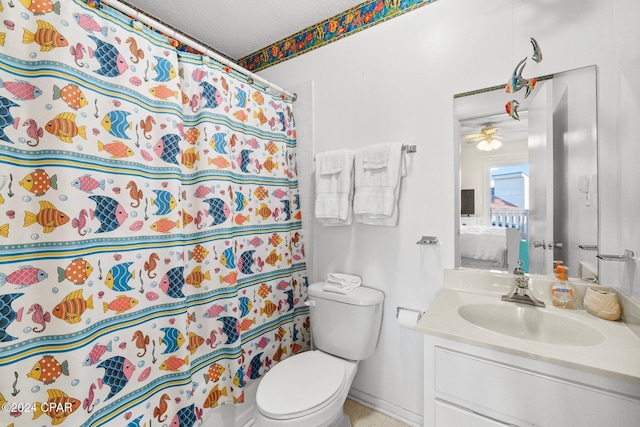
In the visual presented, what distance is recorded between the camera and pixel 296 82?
1925 millimetres

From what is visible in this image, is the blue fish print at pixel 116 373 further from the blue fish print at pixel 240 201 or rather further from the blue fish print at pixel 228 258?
the blue fish print at pixel 240 201

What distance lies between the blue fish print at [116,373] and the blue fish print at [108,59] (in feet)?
3.41

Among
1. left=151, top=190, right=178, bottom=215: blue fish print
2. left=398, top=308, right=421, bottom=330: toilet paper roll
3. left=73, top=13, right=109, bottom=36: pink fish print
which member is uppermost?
left=73, top=13, right=109, bottom=36: pink fish print

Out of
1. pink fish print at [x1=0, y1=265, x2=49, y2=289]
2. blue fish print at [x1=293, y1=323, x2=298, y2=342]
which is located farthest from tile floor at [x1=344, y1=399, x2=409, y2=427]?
pink fish print at [x1=0, y1=265, x2=49, y2=289]

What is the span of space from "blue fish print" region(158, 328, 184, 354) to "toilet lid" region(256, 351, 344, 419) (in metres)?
0.41

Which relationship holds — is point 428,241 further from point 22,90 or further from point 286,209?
point 22,90

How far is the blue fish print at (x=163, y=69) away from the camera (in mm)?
1131

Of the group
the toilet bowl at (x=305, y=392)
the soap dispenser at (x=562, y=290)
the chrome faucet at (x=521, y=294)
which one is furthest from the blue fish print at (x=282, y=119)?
the soap dispenser at (x=562, y=290)

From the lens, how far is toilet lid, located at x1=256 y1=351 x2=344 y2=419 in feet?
3.64

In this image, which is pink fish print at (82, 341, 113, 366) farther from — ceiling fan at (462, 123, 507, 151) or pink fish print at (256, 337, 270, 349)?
ceiling fan at (462, 123, 507, 151)

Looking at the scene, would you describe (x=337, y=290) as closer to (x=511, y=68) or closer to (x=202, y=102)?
(x=202, y=102)

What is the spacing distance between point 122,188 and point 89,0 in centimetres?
70

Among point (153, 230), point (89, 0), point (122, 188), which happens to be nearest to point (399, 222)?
point (153, 230)

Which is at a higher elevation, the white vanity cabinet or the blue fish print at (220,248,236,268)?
the blue fish print at (220,248,236,268)
